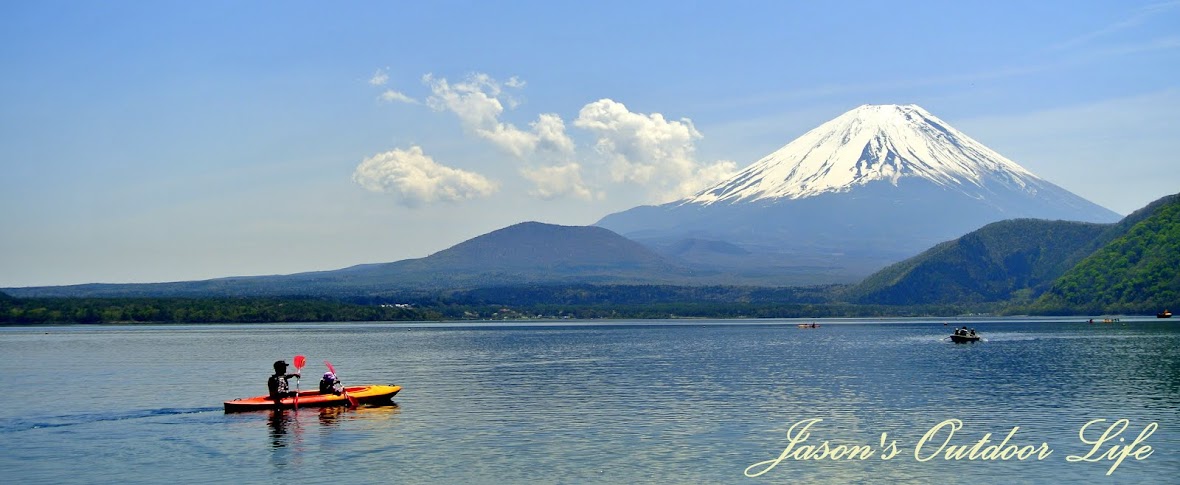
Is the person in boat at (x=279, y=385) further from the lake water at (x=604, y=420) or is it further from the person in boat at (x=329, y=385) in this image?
the person in boat at (x=329, y=385)

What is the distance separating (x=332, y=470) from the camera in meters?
47.1

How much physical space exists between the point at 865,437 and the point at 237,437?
28.5 m

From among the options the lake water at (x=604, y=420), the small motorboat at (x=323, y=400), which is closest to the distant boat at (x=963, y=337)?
the lake water at (x=604, y=420)

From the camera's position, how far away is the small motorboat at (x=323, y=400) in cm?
6788

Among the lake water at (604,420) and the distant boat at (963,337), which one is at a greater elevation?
the distant boat at (963,337)

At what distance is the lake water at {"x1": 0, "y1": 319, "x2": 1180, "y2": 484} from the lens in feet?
150

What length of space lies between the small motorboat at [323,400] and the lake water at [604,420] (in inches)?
32.5

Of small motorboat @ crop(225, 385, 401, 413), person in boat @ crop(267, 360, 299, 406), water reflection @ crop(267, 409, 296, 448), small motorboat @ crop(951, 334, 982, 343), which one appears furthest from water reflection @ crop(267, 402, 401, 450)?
small motorboat @ crop(951, 334, 982, 343)

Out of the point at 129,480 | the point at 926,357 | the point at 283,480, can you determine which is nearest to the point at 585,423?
the point at 283,480

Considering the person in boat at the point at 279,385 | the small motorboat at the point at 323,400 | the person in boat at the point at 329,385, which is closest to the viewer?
the small motorboat at the point at 323,400

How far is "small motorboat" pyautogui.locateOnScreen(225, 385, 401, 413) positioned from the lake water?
826 millimetres

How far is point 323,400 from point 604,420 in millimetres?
18603

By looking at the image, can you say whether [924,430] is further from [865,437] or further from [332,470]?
[332,470]

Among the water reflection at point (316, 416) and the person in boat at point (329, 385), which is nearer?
the water reflection at point (316, 416)
